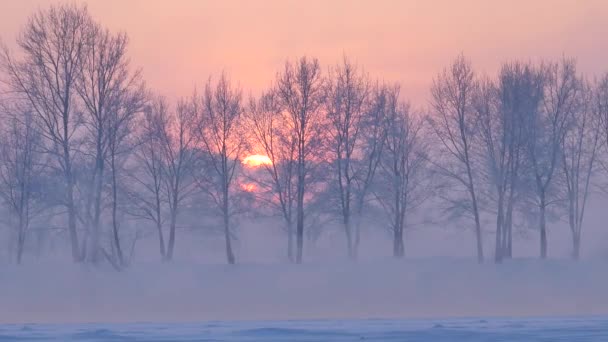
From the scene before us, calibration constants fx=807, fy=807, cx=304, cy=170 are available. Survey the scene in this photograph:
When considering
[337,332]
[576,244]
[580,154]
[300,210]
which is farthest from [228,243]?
[337,332]

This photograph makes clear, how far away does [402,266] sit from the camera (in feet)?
107

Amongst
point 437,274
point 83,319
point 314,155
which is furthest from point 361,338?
point 314,155

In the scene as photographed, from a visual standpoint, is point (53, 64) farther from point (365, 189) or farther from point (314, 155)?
point (365, 189)

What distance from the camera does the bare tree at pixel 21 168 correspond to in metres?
30.4

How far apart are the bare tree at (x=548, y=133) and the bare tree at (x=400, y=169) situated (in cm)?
497

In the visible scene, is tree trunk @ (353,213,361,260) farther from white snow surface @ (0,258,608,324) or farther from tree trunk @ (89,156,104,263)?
tree trunk @ (89,156,104,263)

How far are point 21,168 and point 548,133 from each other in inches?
902

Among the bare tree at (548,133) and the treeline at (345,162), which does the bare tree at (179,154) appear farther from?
the bare tree at (548,133)

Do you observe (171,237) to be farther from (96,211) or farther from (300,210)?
(96,211)

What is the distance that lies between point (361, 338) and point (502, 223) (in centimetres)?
2536

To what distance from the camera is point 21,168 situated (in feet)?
108

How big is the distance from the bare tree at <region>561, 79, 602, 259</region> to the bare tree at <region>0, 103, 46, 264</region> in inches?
903

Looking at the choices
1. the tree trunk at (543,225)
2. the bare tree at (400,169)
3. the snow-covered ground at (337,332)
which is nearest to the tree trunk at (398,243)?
the bare tree at (400,169)

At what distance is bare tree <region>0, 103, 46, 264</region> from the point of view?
99.9 feet
